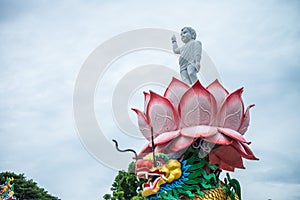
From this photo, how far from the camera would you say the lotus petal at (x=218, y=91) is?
7.42 metres

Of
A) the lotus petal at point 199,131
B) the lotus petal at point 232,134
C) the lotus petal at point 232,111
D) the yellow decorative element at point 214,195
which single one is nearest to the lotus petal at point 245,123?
the lotus petal at point 232,111

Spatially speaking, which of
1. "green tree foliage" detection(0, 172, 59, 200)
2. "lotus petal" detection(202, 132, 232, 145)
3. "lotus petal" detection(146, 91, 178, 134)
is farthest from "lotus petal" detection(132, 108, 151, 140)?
"green tree foliage" detection(0, 172, 59, 200)

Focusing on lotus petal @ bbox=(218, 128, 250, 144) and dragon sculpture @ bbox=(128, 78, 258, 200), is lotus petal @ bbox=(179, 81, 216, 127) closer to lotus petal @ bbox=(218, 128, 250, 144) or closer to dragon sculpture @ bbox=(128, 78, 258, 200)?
dragon sculpture @ bbox=(128, 78, 258, 200)

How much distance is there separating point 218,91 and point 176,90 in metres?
0.74

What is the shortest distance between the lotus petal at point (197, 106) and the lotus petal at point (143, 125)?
30.6 inches

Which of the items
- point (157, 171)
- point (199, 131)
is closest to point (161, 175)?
point (157, 171)

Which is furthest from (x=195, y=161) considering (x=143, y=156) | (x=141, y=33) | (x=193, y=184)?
(x=141, y=33)

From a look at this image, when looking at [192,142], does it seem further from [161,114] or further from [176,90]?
[176,90]

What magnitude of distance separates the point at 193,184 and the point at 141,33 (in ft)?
9.33

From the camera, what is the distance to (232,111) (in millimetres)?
7434

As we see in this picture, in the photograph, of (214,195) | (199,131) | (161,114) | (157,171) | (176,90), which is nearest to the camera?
(157,171)

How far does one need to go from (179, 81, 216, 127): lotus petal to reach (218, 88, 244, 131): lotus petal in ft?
0.68

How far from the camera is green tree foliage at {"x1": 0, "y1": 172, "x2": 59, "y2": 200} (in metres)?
21.0

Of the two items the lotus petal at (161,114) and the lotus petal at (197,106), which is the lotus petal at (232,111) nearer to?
the lotus petal at (197,106)
